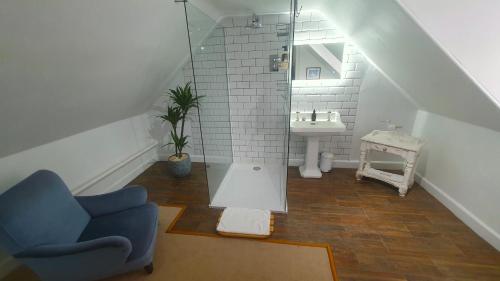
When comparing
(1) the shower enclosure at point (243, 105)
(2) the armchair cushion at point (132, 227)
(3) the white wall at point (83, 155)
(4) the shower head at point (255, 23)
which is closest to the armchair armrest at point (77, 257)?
(2) the armchair cushion at point (132, 227)

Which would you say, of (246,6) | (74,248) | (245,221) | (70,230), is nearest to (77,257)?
(74,248)

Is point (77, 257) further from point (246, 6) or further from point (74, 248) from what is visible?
point (246, 6)

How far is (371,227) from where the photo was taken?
203 cm

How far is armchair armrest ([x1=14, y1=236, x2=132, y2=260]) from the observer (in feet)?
4.01

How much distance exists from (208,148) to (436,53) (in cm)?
247

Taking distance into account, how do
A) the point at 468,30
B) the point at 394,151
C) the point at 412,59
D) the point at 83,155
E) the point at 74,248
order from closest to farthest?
the point at 74,248, the point at 468,30, the point at 412,59, the point at 83,155, the point at 394,151

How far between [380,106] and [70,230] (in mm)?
3656

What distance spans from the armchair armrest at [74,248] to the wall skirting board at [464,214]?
118 inches

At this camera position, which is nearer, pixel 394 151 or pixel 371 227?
pixel 371 227

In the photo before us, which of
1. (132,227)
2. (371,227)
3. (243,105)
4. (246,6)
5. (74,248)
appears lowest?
(371,227)

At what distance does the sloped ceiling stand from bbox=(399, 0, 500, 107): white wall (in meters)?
2.06

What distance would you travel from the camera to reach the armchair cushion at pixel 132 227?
4.82ft

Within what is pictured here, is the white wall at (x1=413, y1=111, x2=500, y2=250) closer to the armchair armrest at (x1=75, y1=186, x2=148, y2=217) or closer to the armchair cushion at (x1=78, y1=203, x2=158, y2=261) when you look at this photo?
the armchair cushion at (x1=78, y1=203, x2=158, y2=261)

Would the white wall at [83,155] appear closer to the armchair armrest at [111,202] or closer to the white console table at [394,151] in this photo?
the armchair armrest at [111,202]
